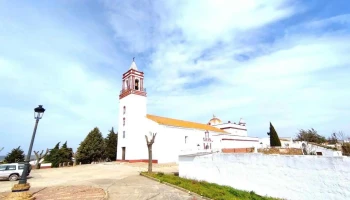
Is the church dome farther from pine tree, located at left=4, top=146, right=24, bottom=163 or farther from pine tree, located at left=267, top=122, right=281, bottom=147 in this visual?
pine tree, located at left=4, top=146, right=24, bottom=163

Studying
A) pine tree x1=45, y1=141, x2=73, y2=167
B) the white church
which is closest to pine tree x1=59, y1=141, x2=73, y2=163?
pine tree x1=45, y1=141, x2=73, y2=167

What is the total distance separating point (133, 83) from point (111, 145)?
11528mm

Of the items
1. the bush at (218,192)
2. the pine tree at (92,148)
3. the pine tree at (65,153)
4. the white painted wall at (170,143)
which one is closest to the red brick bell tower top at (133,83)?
the white painted wall at (170,143)

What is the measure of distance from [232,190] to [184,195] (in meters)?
2.64

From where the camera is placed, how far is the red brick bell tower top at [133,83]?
1237 inches

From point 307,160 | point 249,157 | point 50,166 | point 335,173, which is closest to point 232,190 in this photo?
point 249,157

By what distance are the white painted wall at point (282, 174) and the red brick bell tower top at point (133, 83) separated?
18.8 metres

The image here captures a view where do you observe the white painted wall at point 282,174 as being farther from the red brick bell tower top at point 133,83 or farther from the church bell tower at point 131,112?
the red brick bell tower top at point 133,83

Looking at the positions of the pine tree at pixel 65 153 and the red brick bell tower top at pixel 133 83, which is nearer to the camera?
the red brick bell tower top at pixel 133 83

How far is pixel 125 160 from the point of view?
30.1 meters

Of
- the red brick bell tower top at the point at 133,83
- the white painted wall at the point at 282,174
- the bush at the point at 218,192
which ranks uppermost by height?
the red brick bell tower top at the point at 133,83

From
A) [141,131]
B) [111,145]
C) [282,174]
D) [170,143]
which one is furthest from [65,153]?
[282,174]

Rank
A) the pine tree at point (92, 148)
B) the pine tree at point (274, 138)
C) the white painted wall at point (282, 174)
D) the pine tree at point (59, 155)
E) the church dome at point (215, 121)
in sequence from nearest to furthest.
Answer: the white painted wall at point (282, 174), the pine tree at point (59, 155), the pine tree at point (92, 148), the pine tree at point (274, 138), the church dome at point (215, 121)

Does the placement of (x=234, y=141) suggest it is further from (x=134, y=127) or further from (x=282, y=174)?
(x=282, y=174)
